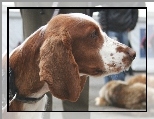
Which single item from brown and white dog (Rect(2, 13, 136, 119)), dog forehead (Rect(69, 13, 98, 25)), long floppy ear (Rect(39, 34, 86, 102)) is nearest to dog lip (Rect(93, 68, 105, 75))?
brown and white dog (Rect(2, 13, 136, 119))

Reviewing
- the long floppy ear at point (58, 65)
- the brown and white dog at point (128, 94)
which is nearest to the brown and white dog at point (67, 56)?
the long floppy ear at point (58, 65)

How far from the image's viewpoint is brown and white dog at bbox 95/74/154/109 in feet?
7.09

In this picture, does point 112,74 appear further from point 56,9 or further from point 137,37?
point 56,9

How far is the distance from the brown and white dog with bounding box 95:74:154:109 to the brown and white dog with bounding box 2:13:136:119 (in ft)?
0.35

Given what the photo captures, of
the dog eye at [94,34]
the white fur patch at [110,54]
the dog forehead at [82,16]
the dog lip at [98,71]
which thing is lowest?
the dog lip at [98,71]

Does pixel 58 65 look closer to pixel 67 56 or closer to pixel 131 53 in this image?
pixel 67 56

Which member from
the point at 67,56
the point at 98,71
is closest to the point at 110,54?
the point at 98,71

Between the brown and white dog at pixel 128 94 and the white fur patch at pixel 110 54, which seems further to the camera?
the brown and white dog at pixel 128 94

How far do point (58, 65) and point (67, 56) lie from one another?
7cm

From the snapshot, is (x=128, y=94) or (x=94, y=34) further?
(x=128, y=94)

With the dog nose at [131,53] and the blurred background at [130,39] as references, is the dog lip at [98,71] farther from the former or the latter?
the dog nose at [131,53]

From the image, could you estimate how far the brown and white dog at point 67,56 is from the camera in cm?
206

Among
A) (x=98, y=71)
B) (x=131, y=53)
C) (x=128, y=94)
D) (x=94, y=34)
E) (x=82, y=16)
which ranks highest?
(x=82, y=16)

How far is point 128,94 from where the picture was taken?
2.17 meters
